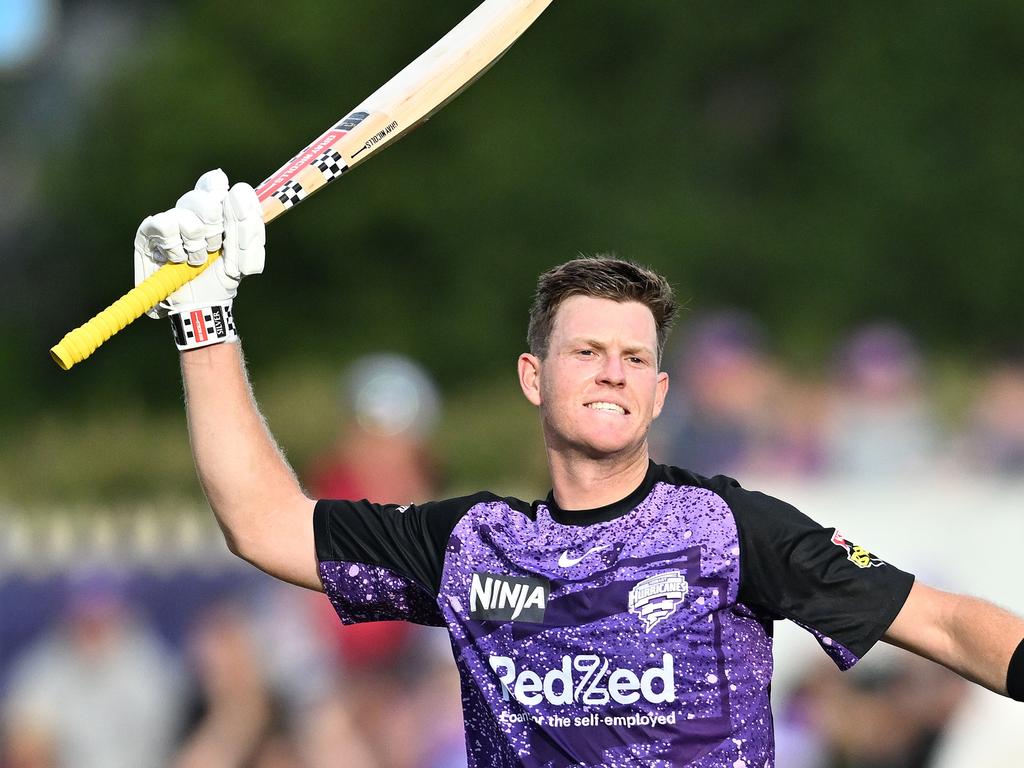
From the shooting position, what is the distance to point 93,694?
759cm

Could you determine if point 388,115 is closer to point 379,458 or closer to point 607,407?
point 607,407

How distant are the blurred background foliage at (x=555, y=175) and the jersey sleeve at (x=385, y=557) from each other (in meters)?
10.7

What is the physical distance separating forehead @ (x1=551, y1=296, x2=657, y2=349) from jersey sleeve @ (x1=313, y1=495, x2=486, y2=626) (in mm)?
506

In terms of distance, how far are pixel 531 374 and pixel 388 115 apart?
86 cm

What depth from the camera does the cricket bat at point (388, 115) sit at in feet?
13.5

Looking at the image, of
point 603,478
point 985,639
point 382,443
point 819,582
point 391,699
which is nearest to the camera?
point 985,639

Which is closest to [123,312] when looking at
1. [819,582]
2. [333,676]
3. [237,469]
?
[237,469]

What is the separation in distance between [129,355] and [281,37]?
12.5ft

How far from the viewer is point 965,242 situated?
16.5 meters

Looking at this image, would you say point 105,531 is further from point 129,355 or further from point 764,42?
point 764,42

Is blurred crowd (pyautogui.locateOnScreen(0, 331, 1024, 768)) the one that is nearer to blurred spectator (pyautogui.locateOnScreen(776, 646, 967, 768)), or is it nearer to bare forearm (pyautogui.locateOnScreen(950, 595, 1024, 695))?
blurred spectator (pyautogui.locateOnScreen(776, 646, 967, 768))

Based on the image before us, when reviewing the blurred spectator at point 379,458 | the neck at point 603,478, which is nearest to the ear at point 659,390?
the neck at point 603,478

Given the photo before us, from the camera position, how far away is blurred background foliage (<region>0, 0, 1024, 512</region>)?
16531 mm

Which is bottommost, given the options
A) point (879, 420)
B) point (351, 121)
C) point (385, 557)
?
point (385, 557)
